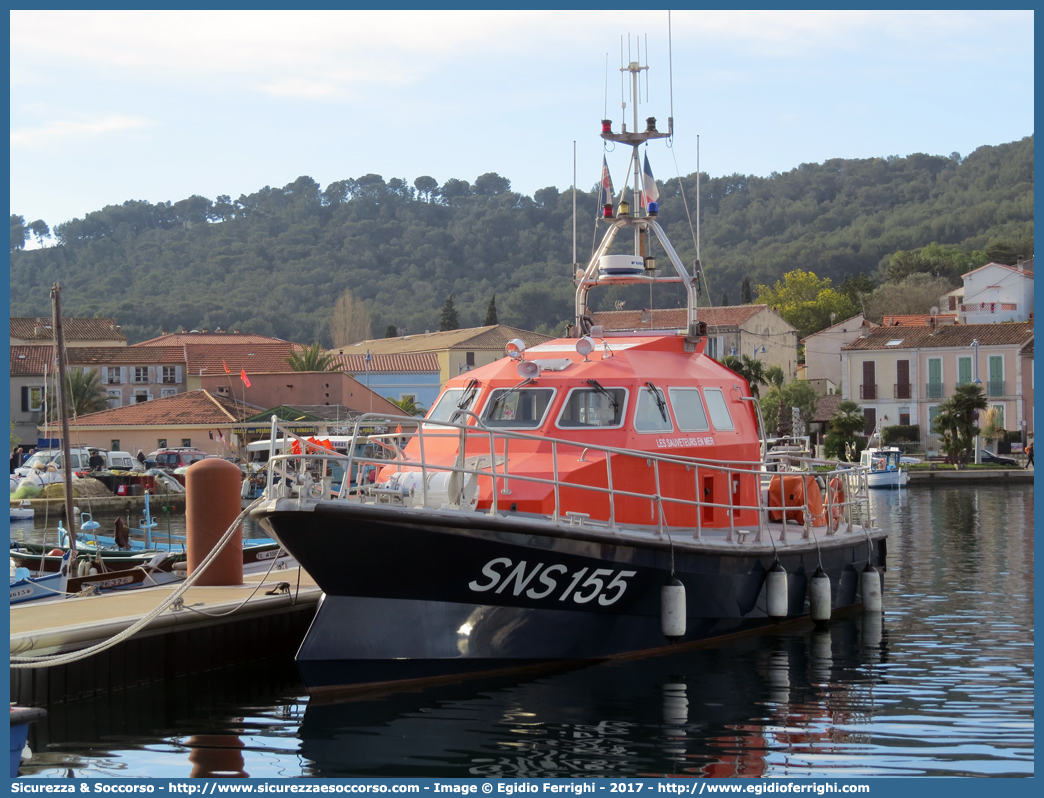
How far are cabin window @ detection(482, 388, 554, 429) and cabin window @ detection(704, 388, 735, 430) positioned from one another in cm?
207

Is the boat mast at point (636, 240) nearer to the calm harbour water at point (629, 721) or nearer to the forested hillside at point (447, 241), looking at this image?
the calm harbour water at point (629, 721)

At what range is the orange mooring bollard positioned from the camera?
1475 centimetres

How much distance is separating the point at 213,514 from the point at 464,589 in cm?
514

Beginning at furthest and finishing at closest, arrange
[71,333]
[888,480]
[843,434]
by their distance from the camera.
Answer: [71,333]
[843,434]
[888,480]

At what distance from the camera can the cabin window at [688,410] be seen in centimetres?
1312

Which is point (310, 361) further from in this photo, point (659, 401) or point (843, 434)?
point (659, 401)

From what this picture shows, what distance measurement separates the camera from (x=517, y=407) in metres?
12.8

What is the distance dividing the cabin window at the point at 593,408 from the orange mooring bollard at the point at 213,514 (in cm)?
471

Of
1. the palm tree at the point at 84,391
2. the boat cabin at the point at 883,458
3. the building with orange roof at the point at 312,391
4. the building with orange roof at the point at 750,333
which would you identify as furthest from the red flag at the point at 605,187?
the palm tree at the point at 84,391

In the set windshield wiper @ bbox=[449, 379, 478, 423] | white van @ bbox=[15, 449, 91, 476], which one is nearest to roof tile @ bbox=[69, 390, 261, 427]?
white van @ bbox=[15, 449, 91, 476]

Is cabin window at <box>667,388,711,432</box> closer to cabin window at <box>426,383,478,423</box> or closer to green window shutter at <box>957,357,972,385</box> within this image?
cabin window at <box>426,383,478,423</box>

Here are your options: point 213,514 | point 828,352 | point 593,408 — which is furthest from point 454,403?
point 828,352
